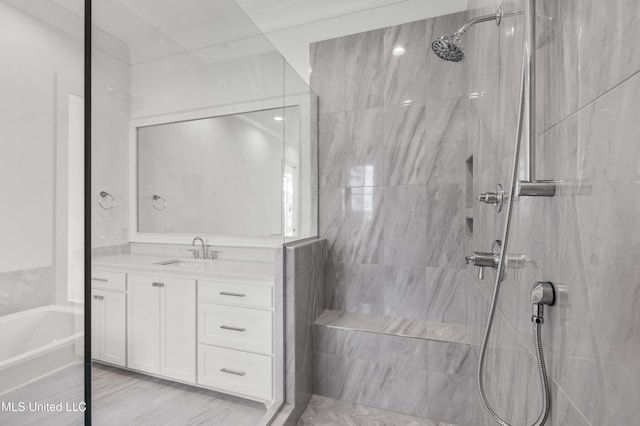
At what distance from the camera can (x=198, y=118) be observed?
142 cm

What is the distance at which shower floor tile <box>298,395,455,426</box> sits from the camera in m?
1.89

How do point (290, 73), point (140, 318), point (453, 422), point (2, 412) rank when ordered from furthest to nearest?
1. point (290, 73)
2. point (453, 422)
3. point (140, 318)
4. point (2, 412)

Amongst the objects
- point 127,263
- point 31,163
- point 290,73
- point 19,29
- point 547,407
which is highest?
point 290,73

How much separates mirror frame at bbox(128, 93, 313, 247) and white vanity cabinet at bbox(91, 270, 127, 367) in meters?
0.17

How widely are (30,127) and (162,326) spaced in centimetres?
82

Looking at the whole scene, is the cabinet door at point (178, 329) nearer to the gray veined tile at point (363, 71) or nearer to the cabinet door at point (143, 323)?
the cabinet door at point (143, 323)

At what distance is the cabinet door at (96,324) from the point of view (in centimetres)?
84

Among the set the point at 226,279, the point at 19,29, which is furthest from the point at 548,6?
the point at 226,279

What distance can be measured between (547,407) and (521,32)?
Answer: 1.03 metres

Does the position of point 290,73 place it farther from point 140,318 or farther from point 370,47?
Answer: point 140,318

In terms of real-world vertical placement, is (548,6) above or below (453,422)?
above

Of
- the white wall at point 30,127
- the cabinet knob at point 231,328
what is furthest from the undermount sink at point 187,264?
the white wall at point 30,127

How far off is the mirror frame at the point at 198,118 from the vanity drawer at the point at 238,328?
0.37 meters

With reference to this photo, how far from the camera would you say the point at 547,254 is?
0.75m
